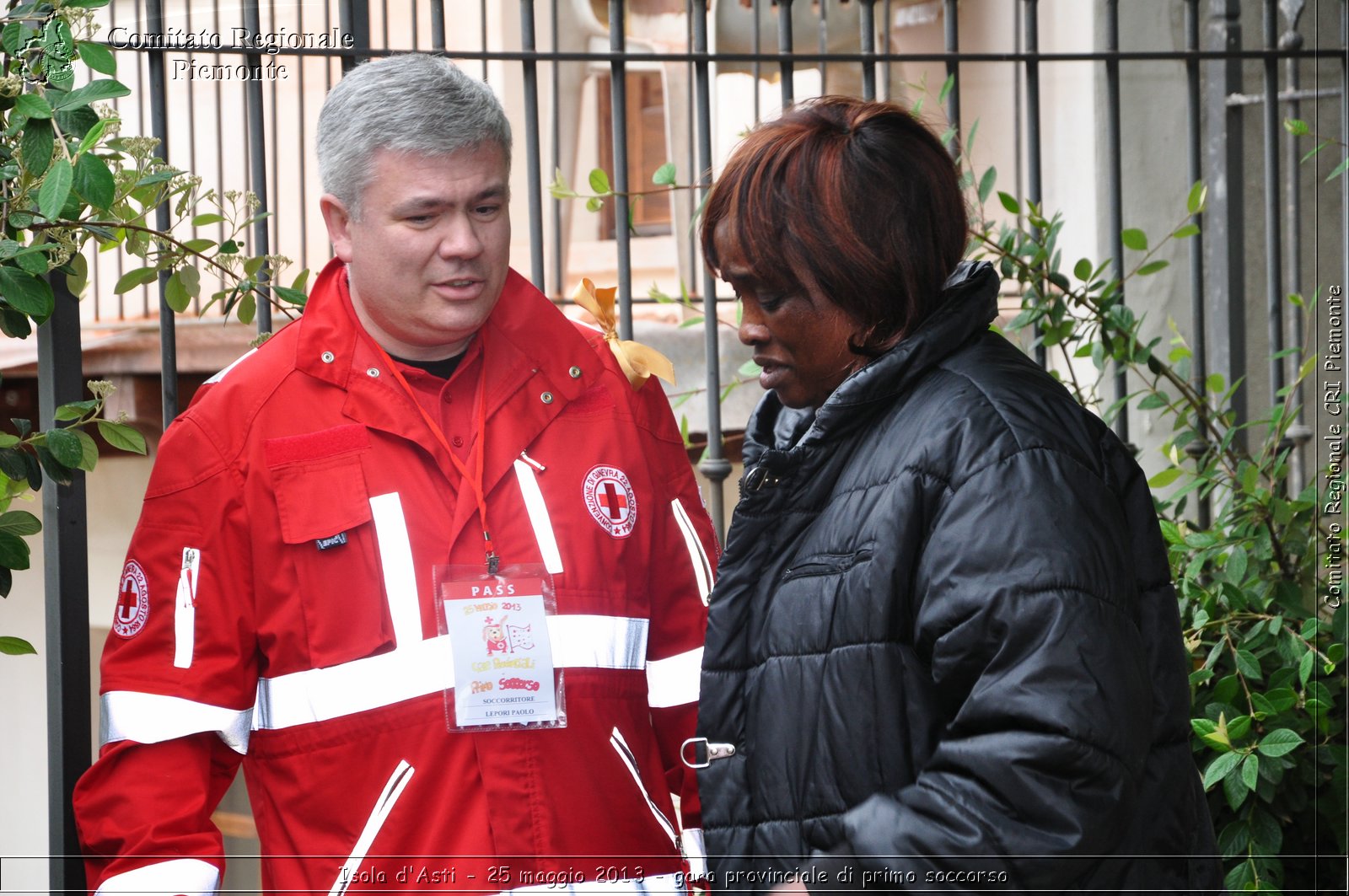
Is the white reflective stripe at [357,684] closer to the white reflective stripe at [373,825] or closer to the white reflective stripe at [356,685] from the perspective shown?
the white reflective stripe at [356,685]

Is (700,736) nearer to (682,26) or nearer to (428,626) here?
(428,626)

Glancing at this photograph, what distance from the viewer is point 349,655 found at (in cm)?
181

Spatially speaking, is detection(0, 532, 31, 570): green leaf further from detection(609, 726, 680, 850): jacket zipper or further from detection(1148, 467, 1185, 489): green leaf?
detection(1148, 467, 1185, 489): green leaf

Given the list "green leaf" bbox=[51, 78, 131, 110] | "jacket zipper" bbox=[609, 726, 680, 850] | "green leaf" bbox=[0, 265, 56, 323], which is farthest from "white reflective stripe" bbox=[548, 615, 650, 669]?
"green leaf" bbox=[51, 78, 131, 110]

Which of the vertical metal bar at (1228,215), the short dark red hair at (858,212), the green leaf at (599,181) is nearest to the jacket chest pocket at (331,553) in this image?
the short dark red hair at (858,212)

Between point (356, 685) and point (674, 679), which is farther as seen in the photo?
point (674, 679)

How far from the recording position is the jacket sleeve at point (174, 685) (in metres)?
1.74

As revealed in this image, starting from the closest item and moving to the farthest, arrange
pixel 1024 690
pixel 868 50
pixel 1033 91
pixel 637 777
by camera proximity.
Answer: pixel 1024 690
pixel 637 777
pixel 868 50
pixel 1033 91

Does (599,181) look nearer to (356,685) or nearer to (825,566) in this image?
(356,685)

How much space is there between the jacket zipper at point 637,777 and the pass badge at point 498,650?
10 centimetres

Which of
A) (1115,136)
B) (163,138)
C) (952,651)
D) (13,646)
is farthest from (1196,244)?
(13,646)

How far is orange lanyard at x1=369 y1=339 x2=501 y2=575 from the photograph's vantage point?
1889 millimetres

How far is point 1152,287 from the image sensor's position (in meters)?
4.58

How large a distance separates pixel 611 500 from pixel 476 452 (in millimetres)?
224
